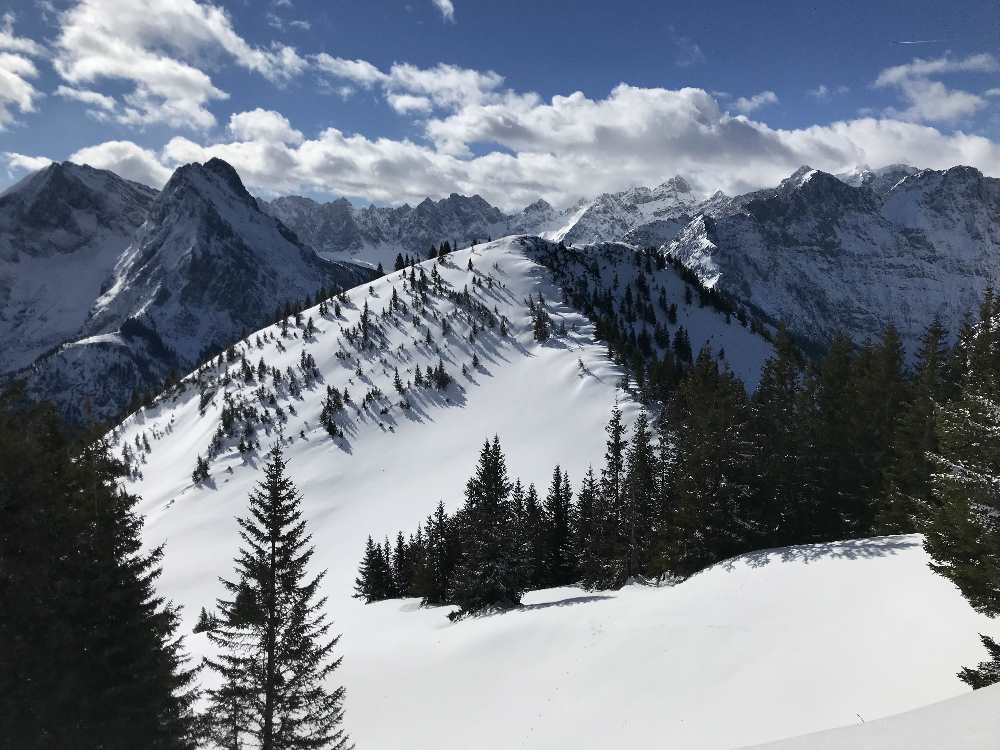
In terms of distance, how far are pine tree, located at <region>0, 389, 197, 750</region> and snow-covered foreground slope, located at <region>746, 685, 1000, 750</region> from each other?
14.0 meters

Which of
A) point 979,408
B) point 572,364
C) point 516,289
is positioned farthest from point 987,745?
point 516,289

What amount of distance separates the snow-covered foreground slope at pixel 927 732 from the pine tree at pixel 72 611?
46.1ft

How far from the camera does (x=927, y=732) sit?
20.8 feet

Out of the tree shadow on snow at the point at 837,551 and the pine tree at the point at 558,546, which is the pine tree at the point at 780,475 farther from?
the pine tree at the point at 558,546

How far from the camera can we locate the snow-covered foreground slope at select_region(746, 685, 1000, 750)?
611 cm

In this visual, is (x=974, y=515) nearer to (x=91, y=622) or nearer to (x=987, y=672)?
(x=987, y=672)

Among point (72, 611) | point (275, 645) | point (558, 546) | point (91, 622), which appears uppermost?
point (72, 611)

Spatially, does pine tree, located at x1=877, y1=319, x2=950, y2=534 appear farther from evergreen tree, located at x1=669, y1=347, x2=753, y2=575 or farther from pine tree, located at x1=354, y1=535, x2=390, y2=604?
pine tree, located at x1=354, y1=535, x2=390, y2=604

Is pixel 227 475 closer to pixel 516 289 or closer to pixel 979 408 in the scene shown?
pixel 516 289

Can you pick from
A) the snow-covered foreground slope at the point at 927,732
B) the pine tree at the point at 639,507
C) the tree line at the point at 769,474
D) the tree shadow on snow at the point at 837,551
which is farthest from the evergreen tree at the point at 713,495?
the snow-covered foreground slope at the point at 927,732

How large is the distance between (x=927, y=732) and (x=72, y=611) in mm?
16848

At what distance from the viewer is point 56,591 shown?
14.3 metres

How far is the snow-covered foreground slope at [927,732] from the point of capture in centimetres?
611

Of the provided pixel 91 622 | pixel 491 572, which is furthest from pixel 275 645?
pixel 491 572
